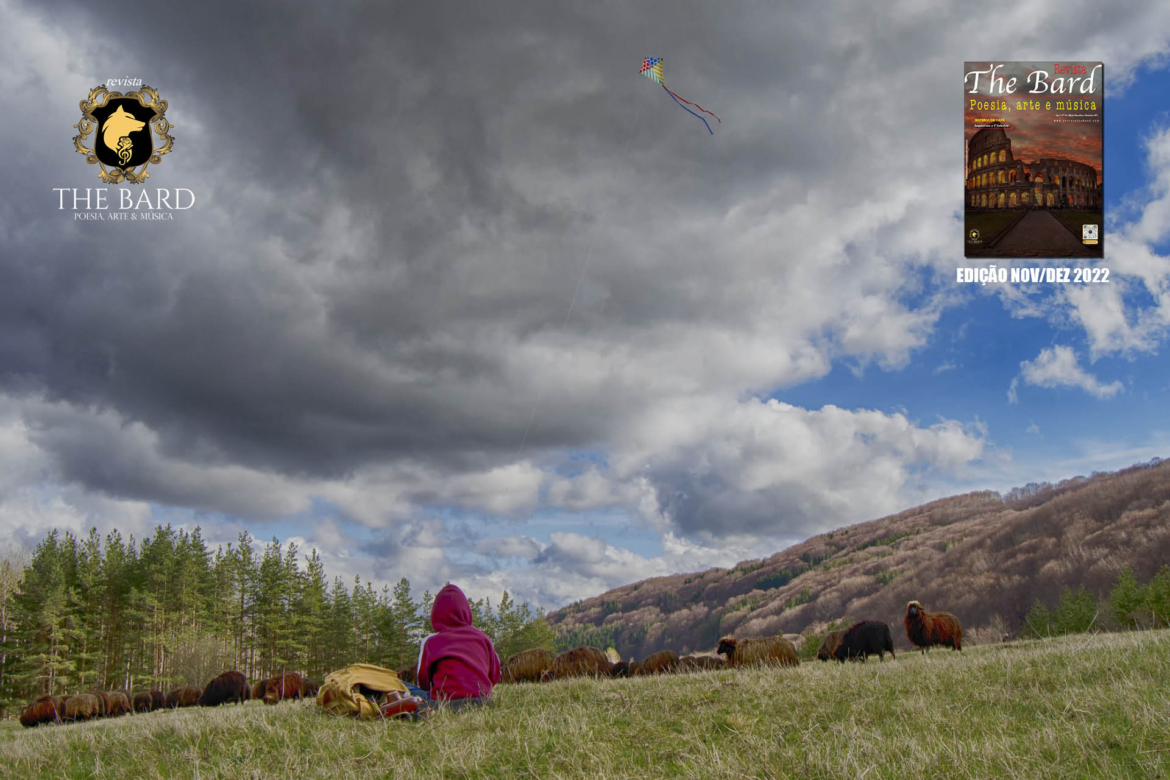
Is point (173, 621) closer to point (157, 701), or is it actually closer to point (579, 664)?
point (157, 701)

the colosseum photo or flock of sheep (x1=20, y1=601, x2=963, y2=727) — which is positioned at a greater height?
the colosseum photo

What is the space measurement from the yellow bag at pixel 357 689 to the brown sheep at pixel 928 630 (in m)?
15.1

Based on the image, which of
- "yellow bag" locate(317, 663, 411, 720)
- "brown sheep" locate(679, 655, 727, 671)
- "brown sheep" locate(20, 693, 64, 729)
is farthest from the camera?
"brown sheep" locate(20, 693, 64, 729)

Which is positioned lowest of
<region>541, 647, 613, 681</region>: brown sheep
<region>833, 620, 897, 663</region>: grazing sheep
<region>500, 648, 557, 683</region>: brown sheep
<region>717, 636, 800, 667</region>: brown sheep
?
<region>500, 648, 557, 683</region>: brown sheep

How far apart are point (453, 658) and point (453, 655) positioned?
5 centimetres

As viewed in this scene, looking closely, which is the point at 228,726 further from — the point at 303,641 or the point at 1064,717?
the point at 303,641

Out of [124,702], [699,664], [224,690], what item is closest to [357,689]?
[699,664]

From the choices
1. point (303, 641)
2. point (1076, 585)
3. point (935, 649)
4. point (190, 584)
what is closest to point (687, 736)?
point (935, 649)

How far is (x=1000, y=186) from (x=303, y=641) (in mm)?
66292

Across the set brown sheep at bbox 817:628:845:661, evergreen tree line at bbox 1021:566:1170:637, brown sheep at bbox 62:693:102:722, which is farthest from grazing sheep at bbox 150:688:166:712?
evergreen tree line at bbox 1021:566:1170:637

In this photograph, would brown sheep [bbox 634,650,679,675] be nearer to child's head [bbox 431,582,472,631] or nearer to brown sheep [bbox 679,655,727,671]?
brown sheep [bbox 679,655,727,671]

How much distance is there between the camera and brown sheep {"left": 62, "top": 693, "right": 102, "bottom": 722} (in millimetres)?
33391

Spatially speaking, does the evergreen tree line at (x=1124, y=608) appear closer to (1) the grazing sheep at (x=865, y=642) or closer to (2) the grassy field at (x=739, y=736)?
(1) the grazing sheep at (x=865, y=642)

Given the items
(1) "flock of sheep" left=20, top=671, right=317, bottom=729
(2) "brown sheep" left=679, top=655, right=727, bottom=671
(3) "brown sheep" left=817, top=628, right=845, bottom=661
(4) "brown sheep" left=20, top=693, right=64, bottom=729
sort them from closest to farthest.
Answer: (2) "brown sheep" left=679, top=655, right=727, bottom=671 → (3) "brown sheep" left=817, top=628, right=845, bottom=661 → (1) "flock of sheep" left=20, top=671, right=317, bottom=729 → (4) "brown sheep" left=20, top=693, right=64, bottom=729
